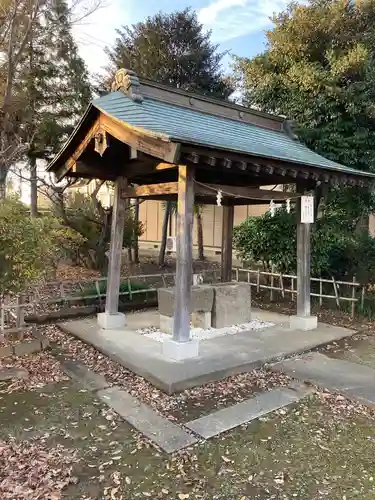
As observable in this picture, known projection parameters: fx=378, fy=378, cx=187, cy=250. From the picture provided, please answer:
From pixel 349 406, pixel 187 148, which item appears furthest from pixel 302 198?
pixel 349 406

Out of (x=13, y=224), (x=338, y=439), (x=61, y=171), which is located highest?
(x=61, y=171)

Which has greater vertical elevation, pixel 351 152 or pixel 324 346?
pixel 351 152

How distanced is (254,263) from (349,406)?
6076 mm

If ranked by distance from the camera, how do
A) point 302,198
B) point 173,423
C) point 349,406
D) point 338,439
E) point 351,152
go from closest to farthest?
point 338,439, point 173,423, point 349,406, point 302,198, point 351,152

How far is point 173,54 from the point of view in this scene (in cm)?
1273

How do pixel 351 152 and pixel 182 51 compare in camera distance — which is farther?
pixel 182 51

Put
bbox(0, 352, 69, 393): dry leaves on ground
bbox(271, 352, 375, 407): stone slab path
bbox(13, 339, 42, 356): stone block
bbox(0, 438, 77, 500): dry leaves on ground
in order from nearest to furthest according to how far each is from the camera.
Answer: bbox(0, 438, 77, 500): dry leaves on ground < bbox(271, 352, 375, 407): stone slab path < bbox(0, 352, 69, 393): dry leaves on ground < bbox(13, 339, 42, 356): stone block

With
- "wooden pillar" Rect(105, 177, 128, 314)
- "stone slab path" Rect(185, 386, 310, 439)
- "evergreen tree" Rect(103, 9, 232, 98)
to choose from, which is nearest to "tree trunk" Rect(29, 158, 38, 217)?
"evergreen tree" Rect(103, 9, 232, 98)

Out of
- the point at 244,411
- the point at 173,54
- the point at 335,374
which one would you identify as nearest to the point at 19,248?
the point at 244,411

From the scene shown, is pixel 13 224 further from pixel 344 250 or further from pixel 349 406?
pixel 344 250

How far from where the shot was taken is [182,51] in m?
12.8

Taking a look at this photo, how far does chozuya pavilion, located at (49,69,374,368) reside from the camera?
4.56 meters

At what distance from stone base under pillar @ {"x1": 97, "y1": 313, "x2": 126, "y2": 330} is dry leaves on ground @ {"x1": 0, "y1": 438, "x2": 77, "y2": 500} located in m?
3.17

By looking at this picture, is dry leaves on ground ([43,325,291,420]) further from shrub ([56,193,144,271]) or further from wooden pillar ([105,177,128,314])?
shrub ([56,193,144,271])
